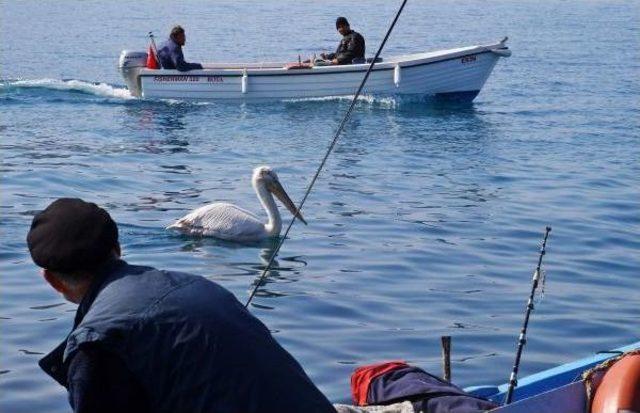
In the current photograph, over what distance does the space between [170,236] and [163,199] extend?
2315 mm

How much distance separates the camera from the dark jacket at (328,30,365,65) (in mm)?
23016

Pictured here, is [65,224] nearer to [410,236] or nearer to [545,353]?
[545,353]

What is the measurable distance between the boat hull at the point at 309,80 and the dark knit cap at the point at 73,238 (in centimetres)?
1902

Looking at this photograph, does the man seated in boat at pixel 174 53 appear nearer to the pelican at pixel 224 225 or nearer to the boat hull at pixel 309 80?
the boat hull at pixel 309 80

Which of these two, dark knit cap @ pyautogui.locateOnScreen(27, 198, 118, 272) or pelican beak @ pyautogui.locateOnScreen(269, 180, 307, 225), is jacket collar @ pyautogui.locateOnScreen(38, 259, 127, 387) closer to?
dark knit cap @ pyautogui.locateOnScreen(27, 198, 118, 272)

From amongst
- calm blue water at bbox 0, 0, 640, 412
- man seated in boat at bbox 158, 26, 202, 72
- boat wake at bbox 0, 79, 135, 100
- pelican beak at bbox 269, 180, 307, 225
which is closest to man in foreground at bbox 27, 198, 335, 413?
calm blue water at bbox 0, 0, 640, 412

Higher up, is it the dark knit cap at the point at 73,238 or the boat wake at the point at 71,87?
the dark knit cap at the point at 73,238

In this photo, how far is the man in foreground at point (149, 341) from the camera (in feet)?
11.6

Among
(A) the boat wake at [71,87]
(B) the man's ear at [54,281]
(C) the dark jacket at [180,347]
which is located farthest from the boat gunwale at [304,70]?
(C) the dark jacket at [180,347]

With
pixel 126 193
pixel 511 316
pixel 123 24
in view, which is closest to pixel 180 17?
pixel 123 24

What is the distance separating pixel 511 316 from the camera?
33.2 ft

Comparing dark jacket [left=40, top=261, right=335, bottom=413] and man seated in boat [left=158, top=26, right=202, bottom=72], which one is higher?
dark jacket [left=40, top=261, right=335, bottom=413]

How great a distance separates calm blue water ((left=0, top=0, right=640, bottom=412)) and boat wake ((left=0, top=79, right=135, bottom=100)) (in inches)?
2.2

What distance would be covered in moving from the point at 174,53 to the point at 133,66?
1.10m
